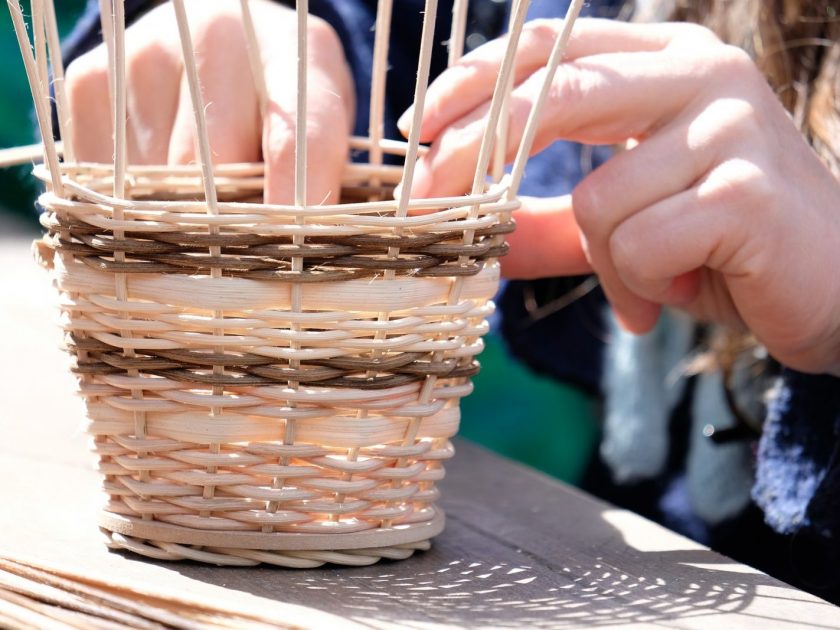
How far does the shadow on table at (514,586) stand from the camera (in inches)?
16.2

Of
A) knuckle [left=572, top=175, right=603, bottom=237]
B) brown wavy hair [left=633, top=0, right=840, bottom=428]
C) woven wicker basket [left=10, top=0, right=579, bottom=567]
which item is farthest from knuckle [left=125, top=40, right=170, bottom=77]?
brown wavy hair [left=633, top=0, right=840, bottom=428]

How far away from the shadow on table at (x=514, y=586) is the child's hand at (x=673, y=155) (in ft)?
0.53

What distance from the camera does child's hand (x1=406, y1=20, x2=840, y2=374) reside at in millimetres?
486

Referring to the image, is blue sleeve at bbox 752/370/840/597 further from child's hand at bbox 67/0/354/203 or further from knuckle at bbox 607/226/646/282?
child's hand at bbox 67/0/354/203

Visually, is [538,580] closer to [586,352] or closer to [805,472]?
[805,472]

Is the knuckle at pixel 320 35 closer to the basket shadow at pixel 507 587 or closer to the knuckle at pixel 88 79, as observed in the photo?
the knuckle at pixel 88 79

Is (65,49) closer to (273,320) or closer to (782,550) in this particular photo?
(273,320)

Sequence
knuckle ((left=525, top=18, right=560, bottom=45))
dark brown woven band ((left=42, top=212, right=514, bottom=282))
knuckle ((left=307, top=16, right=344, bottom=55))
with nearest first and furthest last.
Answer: dark brown woven band ((left=42, top=212, right=514, bottom=282)) → knuckle ((left=525, top=18, right=560, bottom=45)) → knuckle ((left=307, top=16, right=344, bottom=55))

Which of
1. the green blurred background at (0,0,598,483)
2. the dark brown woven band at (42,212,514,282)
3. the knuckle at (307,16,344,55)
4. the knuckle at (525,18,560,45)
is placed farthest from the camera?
the green blurred background at (0,0,598,483)

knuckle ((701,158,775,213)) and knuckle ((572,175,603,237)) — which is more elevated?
knuckle ((701,158,775,213))

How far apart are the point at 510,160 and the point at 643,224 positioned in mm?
83

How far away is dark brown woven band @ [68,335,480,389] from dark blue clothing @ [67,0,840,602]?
1.07ft

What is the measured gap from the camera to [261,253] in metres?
0.39

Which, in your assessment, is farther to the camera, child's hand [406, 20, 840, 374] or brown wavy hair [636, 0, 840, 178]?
brown wavy hair [636, 0, 840, 178]
